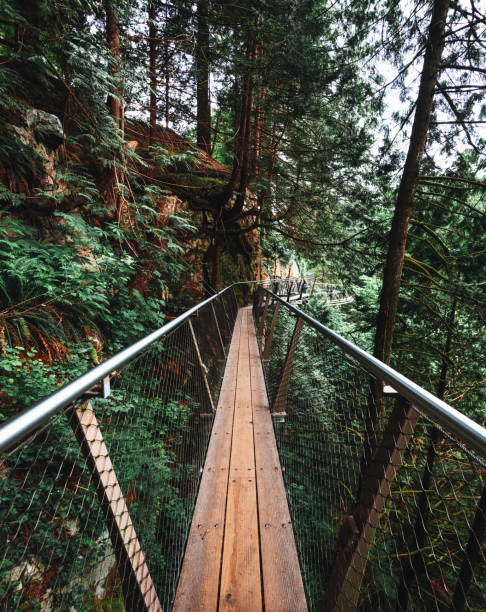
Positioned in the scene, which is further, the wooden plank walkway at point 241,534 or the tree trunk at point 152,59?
the tree trunk at point 152,59

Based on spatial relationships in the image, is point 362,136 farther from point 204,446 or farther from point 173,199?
point 204,446

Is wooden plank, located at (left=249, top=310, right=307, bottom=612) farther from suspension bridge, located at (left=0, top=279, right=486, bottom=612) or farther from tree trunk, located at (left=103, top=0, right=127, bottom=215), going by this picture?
tree trunk, located at (left=103, top=0, right=127, bottom=215)

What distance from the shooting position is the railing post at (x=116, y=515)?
989 mm

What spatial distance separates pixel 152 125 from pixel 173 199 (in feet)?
6.41

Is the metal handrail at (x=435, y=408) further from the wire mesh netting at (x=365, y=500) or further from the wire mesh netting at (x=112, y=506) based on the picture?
the wire mesh netting at (x=112, y=506)

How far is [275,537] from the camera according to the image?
5.87 feet

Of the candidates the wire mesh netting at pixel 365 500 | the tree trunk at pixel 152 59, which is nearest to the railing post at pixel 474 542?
the wire mesh netting at pixel 365 500

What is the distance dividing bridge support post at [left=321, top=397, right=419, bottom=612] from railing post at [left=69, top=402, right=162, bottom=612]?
2.78 ft

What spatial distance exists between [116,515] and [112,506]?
0.18 feet

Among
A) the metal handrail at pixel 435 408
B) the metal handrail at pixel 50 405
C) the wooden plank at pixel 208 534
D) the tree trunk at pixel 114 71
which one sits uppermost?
the tree trunk at pixel 114 71

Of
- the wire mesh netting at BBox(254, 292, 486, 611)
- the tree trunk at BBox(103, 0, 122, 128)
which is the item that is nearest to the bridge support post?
the wire mesh netting at BBox(254, 292, 486, 611)

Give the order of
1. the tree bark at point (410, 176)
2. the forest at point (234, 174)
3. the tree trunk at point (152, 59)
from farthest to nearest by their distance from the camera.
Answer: the tree trunk at point (152, 59)
the tree bark at point (410, 176)
the forest at point (234, 174)

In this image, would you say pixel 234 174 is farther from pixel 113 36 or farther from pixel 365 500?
pixel 365 500

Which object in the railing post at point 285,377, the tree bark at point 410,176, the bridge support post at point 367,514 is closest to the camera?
the bridge support post at point 367,514
